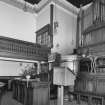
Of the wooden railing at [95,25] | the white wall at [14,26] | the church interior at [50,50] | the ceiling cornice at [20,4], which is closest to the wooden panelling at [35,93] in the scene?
the church interior at [50,50]

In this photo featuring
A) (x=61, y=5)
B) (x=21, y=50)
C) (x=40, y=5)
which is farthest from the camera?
(x=40, y=5)

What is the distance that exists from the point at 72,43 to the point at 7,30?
4221 millimetres

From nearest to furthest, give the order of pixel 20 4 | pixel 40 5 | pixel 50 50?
pixel 50 50 < pixel 20 4 < pixel 40 5

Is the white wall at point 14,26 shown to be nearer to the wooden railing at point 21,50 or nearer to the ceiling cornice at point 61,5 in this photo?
the ceiling cornice at point 61,5

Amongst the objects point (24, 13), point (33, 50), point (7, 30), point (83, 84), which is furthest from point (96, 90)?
point (24, 13)

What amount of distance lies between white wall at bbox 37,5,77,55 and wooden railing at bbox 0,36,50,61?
32.6 inches

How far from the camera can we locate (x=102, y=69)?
5348 mm

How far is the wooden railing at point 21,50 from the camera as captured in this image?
17.9ft

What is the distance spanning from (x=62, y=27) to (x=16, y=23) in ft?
9.74

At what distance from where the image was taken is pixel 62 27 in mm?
7586

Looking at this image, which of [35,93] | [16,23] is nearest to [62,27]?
[16,23]

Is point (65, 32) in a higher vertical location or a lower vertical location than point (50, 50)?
higher

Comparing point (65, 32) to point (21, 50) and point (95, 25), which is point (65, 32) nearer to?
point (95, 25)

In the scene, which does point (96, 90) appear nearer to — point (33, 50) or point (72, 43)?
point (33, 50)
